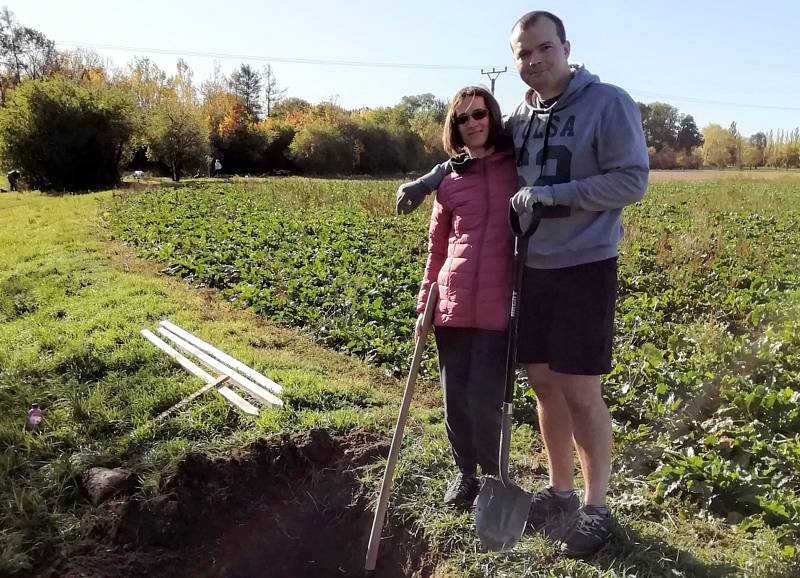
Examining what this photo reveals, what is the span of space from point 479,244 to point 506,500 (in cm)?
106

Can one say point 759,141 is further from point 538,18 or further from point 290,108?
point 538,18

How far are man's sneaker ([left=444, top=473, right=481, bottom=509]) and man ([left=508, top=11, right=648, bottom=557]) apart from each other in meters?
0.47

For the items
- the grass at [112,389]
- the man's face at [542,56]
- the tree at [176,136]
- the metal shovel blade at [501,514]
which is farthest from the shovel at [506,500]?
the tree at [176,136]

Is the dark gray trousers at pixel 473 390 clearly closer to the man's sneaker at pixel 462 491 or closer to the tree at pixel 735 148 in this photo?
the man's sneaker at pixel 462 491

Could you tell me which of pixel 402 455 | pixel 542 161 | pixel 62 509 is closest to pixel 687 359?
pixel 402 455

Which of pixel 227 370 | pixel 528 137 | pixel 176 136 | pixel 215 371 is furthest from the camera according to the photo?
pixel 176 136

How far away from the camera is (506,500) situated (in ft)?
8.20

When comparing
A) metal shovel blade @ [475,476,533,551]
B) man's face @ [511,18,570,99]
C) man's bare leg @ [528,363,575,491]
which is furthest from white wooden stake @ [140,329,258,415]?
man's face @ [511,18,570,99]

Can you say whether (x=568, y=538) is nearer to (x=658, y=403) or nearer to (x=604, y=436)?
(x=604, y=436)

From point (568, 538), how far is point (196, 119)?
3624cm

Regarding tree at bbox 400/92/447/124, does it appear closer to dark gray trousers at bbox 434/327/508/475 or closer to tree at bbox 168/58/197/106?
tree at bbox 168/58/197/106

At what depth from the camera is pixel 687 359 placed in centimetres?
453

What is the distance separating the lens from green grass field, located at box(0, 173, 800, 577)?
2.79 meters

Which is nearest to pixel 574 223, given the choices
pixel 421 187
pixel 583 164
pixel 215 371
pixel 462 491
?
pixel 583 164
